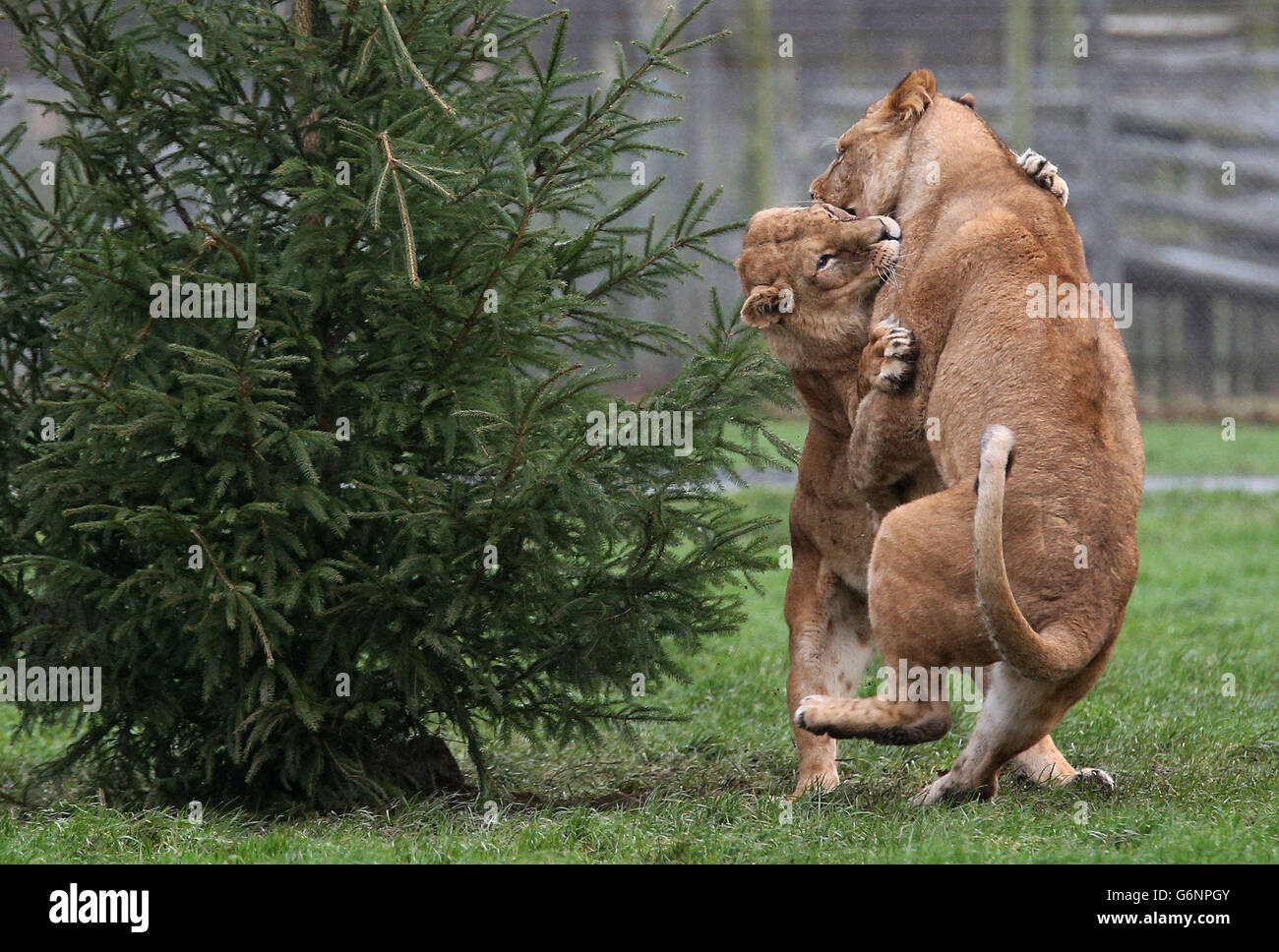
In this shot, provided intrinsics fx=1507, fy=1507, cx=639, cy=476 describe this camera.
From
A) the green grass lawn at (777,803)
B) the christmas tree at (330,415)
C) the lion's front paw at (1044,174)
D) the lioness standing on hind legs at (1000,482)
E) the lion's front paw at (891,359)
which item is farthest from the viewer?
the christmas tree at (330,415)

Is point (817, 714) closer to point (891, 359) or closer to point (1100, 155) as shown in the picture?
point (891, 359)

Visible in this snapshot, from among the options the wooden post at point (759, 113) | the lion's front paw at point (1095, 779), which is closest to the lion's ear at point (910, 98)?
the lion's front paw at point (1095, 779)

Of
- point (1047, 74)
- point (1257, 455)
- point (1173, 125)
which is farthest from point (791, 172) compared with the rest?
point (1257, 455)

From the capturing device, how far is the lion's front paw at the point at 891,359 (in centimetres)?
452

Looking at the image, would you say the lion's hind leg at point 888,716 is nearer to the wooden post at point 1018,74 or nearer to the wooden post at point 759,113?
the wooden post at point 759,113

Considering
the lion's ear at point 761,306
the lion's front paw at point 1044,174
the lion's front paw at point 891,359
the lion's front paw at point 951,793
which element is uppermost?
the lion's front paw at point 1044,174

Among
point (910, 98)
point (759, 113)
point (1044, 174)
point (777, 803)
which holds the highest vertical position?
point (759, 113)

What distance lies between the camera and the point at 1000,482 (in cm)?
394

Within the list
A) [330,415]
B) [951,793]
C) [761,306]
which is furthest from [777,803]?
[330,415]

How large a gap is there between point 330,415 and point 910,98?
2216mm

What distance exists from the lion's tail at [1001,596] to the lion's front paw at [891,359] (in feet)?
1.53
